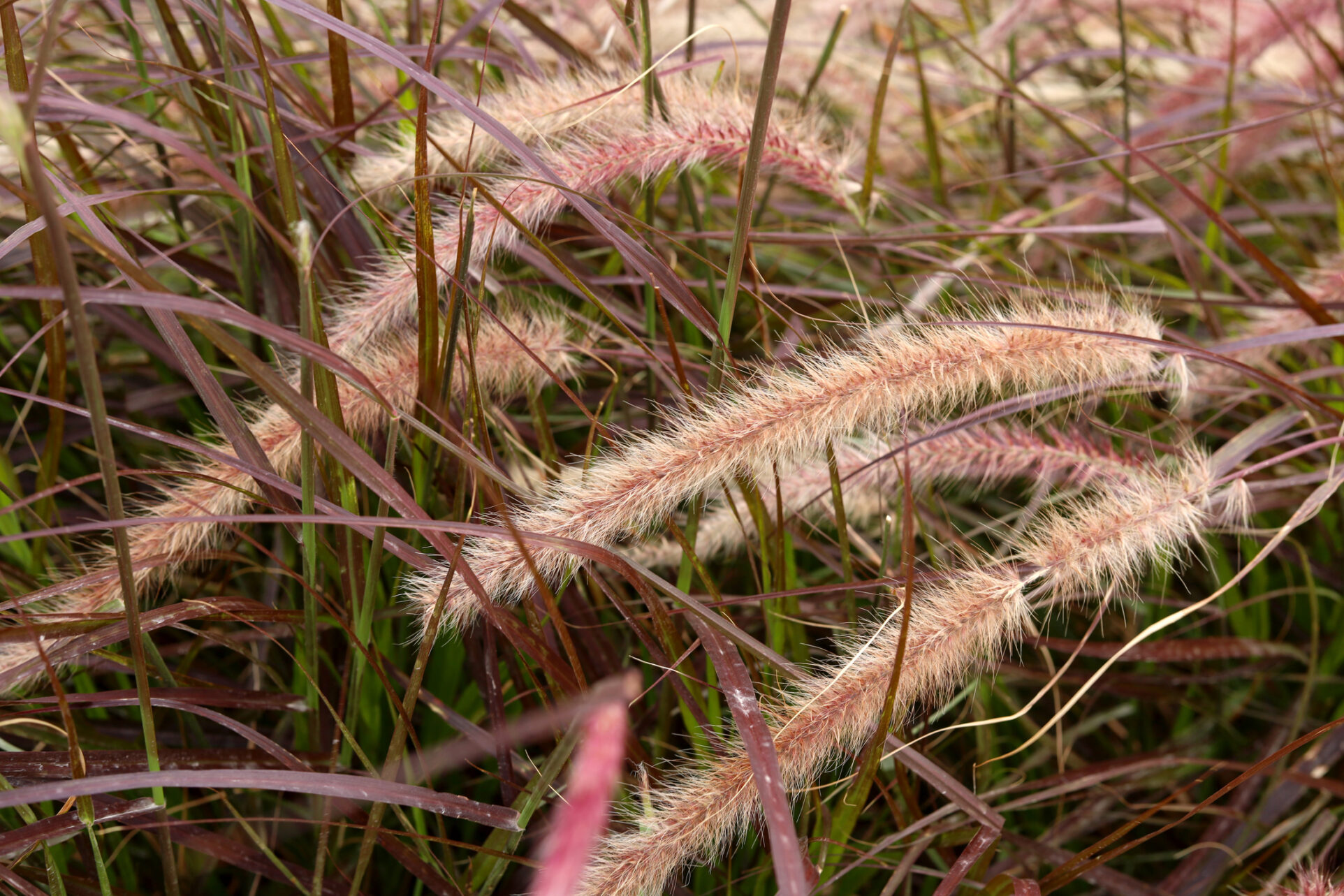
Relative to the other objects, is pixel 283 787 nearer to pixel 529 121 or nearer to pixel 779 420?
pixel 779 420

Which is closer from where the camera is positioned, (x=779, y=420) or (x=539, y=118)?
(x=779, y=420)

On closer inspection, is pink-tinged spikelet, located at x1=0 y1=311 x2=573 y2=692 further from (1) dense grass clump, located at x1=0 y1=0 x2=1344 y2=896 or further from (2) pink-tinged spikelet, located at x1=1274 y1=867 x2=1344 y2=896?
(2) pink-tinged spikelet, located at x1=1274 y1=867 x2=1344 y2=896

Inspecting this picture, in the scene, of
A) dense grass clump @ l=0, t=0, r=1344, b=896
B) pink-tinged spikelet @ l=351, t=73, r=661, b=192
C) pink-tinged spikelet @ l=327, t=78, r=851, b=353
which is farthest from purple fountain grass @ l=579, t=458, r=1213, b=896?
pink-tinged spikelet @ l=351, t=73, r=661, b=192

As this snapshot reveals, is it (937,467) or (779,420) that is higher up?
(779,420)

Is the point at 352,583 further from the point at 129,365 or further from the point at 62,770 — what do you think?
the point at 129,365

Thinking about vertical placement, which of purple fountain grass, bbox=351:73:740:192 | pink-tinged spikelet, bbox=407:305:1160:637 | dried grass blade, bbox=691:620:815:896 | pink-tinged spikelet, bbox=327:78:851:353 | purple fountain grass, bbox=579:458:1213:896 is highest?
purple fountain grass, bbox=351:73:740:192

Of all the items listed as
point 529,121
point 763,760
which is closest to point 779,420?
point 763,760
